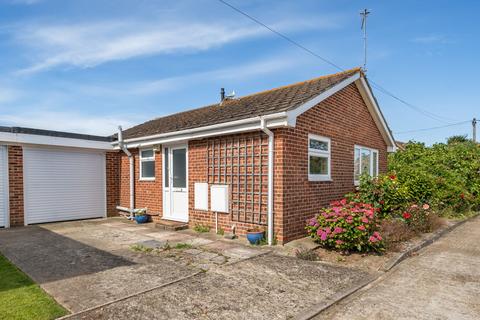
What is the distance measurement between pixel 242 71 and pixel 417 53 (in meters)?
6.78

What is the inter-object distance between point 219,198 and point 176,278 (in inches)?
124

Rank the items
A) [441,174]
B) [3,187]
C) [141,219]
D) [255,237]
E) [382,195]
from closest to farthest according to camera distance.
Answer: [255,237] < [382,195] < [3,187] < [141,219] < [441,174]

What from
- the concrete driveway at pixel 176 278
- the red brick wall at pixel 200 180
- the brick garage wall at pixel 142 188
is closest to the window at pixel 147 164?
the brick garage wall at pixel 142 188

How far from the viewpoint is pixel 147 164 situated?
1016 centimetres

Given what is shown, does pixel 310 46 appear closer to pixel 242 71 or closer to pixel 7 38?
pixel 242 71

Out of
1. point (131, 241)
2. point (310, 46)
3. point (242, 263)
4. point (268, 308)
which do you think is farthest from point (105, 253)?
point (310, 46)

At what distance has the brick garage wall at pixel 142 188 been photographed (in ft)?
31.1

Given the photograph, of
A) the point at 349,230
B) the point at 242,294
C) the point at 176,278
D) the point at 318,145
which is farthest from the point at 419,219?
the point at 176,278

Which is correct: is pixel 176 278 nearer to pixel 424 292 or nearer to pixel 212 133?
pixel 424 292

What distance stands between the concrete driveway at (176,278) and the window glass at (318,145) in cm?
A: 290

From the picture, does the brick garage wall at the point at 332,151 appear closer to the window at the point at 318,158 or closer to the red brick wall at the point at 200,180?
the window at the point at 318,158

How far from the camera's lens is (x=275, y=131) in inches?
255

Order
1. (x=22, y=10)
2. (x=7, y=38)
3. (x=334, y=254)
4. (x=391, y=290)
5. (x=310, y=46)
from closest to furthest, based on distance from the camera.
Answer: (x=391, y=290)
(x=334, y=254)
(x=22, y=10)
(x=7, y=38)
(x=310, y=46)

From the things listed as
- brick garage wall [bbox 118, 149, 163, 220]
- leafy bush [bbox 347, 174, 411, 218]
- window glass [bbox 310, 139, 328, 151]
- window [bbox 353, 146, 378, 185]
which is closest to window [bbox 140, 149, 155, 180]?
brick garage wall [bbox 118, 149, 163, 220]
